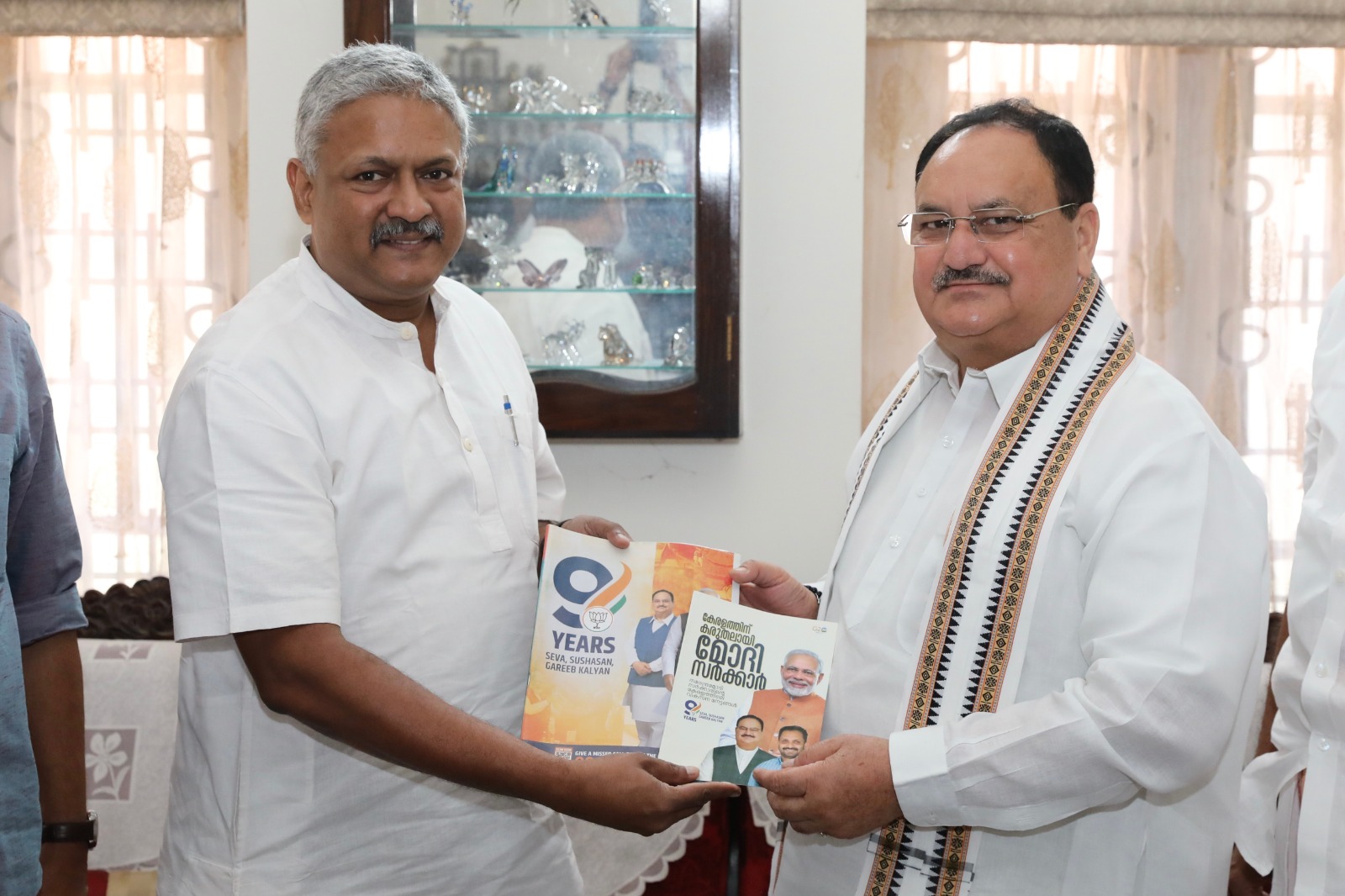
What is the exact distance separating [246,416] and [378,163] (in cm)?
45

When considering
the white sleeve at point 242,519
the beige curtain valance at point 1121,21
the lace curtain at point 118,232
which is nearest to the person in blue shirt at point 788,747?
the white sleeve at point 242,519

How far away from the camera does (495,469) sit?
1888 millimetres

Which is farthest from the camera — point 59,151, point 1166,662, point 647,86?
point 59,151

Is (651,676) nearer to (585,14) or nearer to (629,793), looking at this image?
(629,793)

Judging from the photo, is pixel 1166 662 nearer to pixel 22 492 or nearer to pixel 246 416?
pixel 246 416

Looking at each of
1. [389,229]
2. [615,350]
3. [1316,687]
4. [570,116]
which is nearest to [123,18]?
[570,116]

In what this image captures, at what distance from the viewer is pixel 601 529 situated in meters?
1.93

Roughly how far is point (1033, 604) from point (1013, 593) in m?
0.03

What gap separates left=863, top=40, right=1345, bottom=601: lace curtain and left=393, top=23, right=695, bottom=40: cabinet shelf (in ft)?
3.73

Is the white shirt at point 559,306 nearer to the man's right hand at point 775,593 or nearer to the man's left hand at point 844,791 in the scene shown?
the man's right hand at point 775,593

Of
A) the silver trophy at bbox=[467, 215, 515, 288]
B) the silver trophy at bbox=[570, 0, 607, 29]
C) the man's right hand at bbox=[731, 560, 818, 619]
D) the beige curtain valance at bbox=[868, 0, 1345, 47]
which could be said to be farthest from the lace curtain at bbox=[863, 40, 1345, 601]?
the man's right hand at bbox=[731, 560, 818, 619]

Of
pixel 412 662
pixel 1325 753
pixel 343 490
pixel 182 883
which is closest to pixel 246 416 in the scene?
pixel 343 490

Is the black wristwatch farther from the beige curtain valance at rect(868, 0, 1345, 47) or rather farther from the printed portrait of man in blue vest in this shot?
the beige curtain valance at rect(868, 0, 1345, 47)

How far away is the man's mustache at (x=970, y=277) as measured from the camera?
5.45 feet
